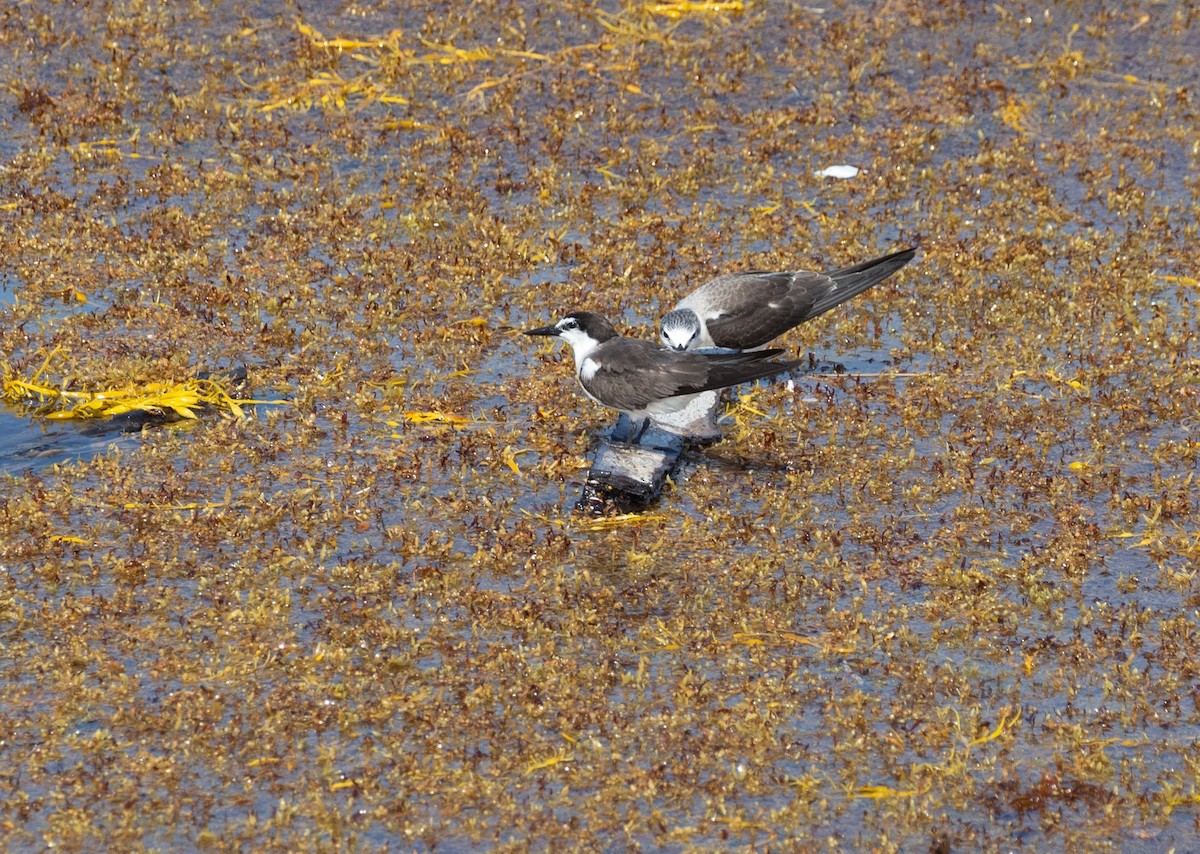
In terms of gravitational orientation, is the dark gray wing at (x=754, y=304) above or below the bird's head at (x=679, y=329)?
below

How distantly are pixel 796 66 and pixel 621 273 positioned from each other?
206 inches

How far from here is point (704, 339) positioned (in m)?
11.1

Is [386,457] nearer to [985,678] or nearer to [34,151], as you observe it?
[985,678]

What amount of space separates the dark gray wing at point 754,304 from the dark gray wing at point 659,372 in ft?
3.70

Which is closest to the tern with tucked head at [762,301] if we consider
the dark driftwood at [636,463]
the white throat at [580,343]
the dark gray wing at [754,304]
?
the dark gray wing at [754,304]

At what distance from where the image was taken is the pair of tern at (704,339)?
9.85 meters

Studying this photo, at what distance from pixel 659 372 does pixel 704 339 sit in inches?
51.5

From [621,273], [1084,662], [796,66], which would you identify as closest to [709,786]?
[1084,662]

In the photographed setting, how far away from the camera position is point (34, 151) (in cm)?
1505

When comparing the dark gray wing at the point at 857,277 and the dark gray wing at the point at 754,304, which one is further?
the dark gray wing at the point at 857,277

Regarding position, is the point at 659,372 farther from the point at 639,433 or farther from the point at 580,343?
the point at 580,343

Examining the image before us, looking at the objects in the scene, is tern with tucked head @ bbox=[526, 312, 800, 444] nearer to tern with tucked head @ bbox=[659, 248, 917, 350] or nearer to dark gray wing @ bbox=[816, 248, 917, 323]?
tern with tucked head @ bbox=[659, 248, 917, 350]

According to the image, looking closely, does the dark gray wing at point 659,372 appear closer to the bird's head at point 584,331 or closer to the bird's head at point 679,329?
the bird's head at point 584,331

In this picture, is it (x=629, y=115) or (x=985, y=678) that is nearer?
(x=985, y=678)
